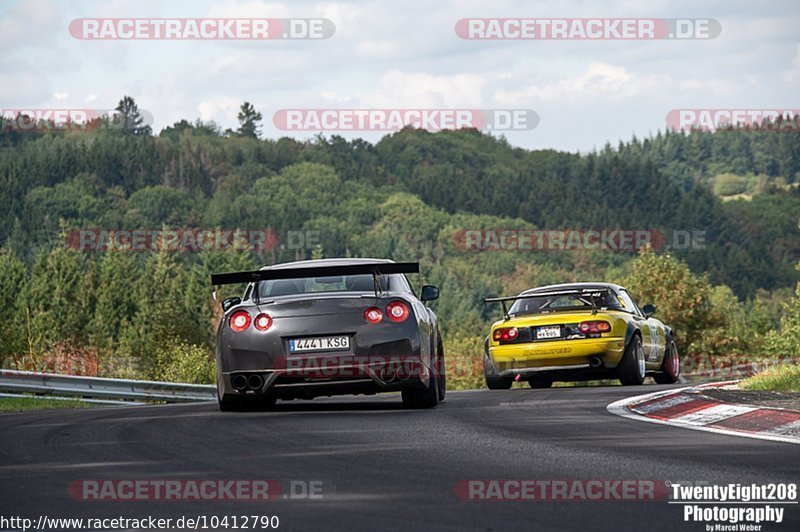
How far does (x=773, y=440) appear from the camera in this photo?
28.4ft

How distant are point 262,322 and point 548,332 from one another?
6013mm

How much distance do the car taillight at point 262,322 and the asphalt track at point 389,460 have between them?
783 millimetres

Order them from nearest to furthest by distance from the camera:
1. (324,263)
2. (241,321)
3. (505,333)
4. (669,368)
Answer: (241,321) < (324,263) < (505,333) < (669,368)

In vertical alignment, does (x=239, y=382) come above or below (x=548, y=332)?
below

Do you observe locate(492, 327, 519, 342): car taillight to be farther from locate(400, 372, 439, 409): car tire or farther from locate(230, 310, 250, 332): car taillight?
locate(230, 310, 250, 332): car taillight

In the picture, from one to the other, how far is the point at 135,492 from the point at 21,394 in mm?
12585

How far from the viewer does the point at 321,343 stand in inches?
465

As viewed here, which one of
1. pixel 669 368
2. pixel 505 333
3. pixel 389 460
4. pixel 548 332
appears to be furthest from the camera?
pixel 669 368

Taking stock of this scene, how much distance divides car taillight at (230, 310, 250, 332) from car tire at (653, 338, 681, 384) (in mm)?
9263

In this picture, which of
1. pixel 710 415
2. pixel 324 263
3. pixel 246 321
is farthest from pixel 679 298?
pixel 710 415

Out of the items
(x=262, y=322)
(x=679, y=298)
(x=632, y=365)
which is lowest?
(x=679, y=298)

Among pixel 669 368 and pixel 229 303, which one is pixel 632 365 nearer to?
pixel 669 368

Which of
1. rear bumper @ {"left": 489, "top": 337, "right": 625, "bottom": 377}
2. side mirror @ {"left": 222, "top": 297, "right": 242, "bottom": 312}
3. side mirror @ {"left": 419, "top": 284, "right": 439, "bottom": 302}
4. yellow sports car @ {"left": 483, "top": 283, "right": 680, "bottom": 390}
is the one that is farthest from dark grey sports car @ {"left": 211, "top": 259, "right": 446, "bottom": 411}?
rear bumper @ {"left": 489, "top": 337, "right": 625, "bottom": 377}

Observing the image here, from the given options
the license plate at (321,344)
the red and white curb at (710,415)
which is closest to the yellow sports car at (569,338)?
the red and white curb at (710,415)
